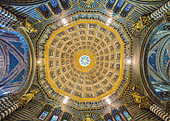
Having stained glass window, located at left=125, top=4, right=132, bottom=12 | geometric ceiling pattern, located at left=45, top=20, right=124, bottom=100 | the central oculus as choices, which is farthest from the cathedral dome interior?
the central oculus

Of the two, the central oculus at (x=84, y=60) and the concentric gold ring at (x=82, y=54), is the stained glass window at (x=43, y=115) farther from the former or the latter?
the central oculus at (x=84, y=60)

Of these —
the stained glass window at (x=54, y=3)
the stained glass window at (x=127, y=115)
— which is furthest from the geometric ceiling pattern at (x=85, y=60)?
the stained glass window at (x=127, y=115)

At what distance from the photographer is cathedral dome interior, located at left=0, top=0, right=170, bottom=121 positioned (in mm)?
16328

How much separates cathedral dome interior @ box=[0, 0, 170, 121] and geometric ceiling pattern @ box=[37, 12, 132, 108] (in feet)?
0.59

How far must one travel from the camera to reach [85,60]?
31.2 meters

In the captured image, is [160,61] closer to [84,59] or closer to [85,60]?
[85,60]

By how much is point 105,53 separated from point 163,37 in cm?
1325

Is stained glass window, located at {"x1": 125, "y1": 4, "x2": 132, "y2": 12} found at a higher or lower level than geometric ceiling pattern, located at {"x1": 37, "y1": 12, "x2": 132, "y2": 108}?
higher

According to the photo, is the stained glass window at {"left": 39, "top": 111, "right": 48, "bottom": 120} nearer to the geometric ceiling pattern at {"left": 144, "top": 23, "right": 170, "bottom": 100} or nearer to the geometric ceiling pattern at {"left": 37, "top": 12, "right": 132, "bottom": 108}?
the geometric ceiling pattern at {"left": 37, "top": 12, "right": 132, "bottom": 108}

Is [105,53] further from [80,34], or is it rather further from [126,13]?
[126,13]

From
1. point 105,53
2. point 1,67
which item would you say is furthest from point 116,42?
point 1,67

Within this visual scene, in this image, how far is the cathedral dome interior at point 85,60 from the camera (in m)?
16.3

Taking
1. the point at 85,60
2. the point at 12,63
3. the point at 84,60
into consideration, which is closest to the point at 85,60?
the point at 85,60

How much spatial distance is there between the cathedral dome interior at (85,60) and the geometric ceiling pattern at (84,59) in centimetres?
18
